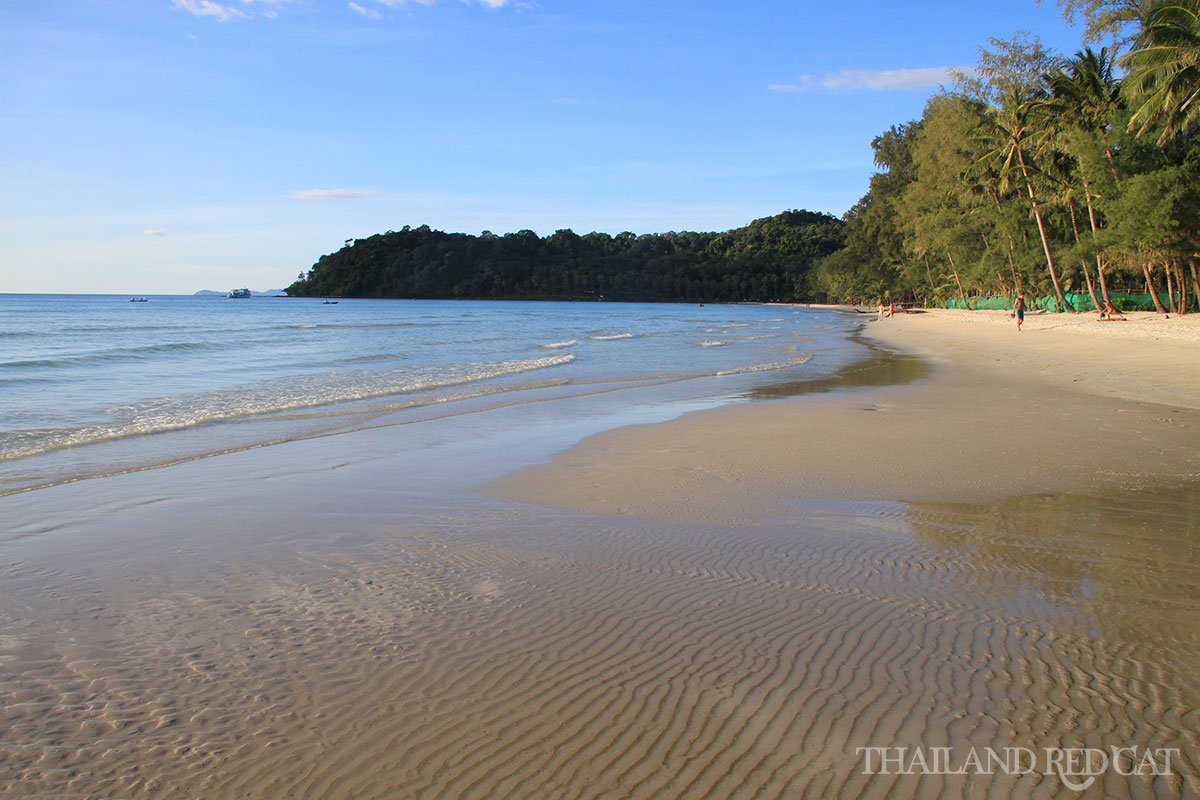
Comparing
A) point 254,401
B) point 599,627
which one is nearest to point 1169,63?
point 254,401

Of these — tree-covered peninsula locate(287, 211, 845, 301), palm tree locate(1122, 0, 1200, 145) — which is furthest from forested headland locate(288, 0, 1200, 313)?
tree-covered peninsula locate(287, 211, 845, 301)

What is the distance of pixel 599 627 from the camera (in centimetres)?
433

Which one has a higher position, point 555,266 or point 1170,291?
point 555,266

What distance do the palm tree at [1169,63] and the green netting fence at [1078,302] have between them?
1363 cm

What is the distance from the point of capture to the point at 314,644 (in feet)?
13.5

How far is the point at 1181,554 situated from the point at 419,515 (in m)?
5.76

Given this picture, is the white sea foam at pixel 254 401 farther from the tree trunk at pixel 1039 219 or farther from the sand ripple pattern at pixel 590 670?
the tree trunk at pixel 1039 219

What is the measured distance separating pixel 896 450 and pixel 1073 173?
34.6 meters

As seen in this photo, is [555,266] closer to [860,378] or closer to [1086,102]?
[1086,102]

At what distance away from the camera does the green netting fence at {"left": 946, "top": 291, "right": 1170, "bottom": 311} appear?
39.8 m

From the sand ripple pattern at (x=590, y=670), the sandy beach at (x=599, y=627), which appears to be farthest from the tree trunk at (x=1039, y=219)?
the sand ripple pattern at (x=590, y=670)

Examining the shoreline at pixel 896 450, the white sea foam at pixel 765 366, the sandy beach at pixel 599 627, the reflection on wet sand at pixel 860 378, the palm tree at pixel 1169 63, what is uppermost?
the palm tree at pixel 1169 63

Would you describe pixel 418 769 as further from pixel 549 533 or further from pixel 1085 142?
pixel 1085 142

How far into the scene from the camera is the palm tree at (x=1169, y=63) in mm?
23938
